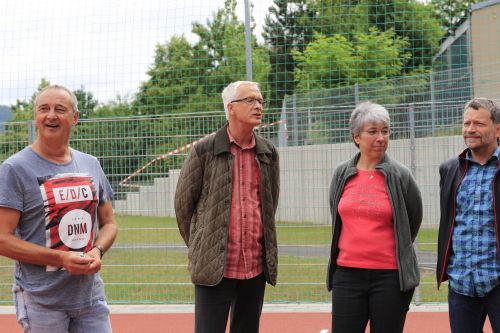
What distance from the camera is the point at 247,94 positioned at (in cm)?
365

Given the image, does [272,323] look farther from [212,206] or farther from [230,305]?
[212,206]

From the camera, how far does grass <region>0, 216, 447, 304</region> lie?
7121 mm

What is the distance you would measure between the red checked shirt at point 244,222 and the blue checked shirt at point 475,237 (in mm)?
1084

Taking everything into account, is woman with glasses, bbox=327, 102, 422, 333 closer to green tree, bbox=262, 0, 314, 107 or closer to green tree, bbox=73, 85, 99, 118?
green tree, bbox=262, 0, 314, 107

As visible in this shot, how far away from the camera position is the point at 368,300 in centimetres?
355

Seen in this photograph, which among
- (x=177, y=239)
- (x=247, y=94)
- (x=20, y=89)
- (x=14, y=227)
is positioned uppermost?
(x=20, y=89)

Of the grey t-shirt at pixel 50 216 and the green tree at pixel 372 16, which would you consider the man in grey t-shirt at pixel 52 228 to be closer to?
the grey t-shirt at pixel 50 216

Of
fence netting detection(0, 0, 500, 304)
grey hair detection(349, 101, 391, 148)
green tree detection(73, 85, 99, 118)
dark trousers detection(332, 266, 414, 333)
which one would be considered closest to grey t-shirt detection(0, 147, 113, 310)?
dark trousers detection(332, 266, 414, 333)

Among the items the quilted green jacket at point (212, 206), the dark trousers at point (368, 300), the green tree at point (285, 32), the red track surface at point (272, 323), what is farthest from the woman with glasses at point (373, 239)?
the green tree at point (285, 32)

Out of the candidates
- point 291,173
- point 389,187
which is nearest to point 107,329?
point 389,187

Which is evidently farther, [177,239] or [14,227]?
[177,239]

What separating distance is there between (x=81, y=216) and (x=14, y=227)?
0.31m

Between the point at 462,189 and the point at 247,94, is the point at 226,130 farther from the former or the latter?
the point at 462,189

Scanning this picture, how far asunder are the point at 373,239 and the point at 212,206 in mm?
926
